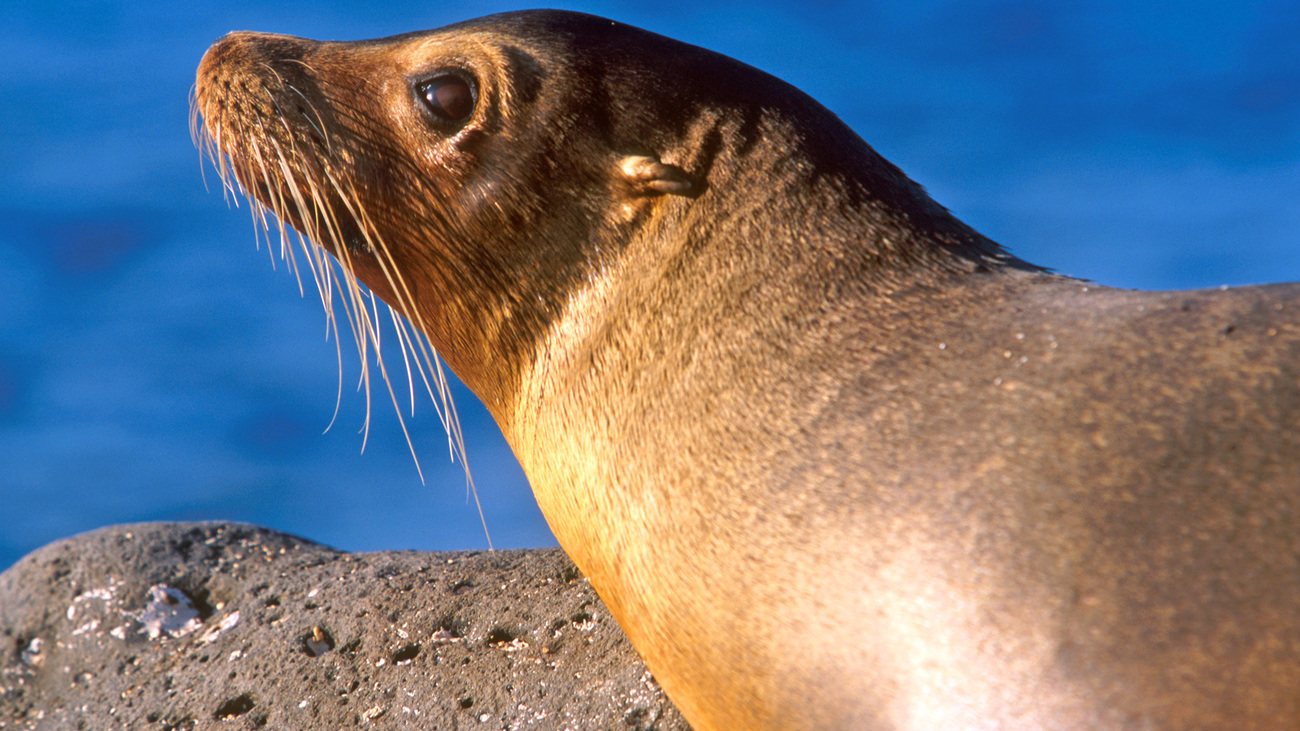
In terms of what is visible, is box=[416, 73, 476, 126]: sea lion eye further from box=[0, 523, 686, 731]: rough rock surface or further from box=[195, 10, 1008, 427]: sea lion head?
box=[0, 523, 686, 731]: rough rock surface

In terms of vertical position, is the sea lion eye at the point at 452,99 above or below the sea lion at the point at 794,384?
above

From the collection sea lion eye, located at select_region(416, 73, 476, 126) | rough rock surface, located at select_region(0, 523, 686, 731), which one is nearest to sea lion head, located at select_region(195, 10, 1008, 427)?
sea lion eye, located at select_region(416, 73, 476, 126)

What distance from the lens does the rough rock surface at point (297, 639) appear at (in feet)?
8.89

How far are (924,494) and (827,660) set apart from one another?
328 millimetres

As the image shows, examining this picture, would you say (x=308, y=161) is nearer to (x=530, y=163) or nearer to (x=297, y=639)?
(x=530, y=163)

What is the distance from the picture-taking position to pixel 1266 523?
1.42m

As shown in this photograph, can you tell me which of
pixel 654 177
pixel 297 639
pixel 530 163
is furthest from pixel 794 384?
pixel 297 639

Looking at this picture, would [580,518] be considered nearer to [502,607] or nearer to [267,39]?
[502,607]

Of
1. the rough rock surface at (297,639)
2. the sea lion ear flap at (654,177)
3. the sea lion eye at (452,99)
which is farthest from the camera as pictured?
the rough rock surface at (297,639)

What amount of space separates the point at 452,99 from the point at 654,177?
0.54 metres

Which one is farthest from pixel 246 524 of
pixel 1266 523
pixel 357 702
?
pixel 1266 523

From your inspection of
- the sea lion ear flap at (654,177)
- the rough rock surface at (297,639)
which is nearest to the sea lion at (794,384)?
the sea lion ear flap at (654,177)

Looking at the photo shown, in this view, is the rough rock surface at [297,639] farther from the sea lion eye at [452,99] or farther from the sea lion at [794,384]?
the sea lion eye at [452,99]

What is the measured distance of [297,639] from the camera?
313cm
